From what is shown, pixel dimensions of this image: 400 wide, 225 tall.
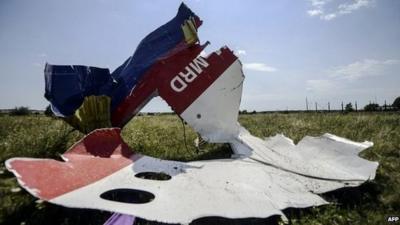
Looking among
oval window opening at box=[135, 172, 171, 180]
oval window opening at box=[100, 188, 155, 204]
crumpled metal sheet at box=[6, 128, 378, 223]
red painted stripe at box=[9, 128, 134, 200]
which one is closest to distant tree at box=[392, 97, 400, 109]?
crumpled metal sheet at box=[6, 128, 378, 223]

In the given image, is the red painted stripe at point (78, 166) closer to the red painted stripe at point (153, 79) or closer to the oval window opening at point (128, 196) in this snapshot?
the oval window opening at point (128, 196)

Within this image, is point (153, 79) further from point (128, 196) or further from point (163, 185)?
point (163, 185)

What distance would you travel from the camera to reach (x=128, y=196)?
12.1ft

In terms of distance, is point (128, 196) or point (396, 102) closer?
point (128, 196)

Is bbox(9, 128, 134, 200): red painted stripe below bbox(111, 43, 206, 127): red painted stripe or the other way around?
below

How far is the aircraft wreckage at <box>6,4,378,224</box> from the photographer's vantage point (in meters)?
3.07

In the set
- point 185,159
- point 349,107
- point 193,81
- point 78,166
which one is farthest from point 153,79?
point 349,107

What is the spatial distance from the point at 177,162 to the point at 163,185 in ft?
3.21

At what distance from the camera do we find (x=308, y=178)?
4.30 metres

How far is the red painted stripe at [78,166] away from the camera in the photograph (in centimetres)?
302

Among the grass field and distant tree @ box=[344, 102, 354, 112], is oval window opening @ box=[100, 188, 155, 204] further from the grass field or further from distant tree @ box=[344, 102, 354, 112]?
distant tree @ box=[344, 102, 354, 112]

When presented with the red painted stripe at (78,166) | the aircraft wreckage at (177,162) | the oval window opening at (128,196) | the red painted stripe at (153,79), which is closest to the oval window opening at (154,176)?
the aircraft wreckage at (177,162)

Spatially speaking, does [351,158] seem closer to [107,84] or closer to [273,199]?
[273,199]

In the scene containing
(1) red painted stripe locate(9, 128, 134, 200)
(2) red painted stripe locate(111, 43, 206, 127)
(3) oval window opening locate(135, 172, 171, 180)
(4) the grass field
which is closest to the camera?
(1) red painted stripe locate(9, 128, 134, 200)
